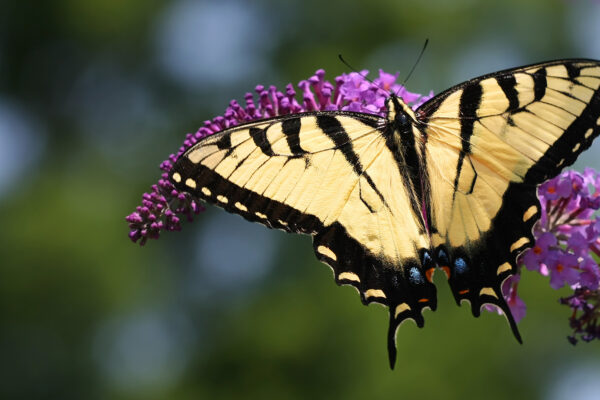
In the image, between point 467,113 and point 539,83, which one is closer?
point 539,83

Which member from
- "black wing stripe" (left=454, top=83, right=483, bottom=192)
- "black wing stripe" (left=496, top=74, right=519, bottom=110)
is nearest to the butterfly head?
"black wing stripe" (left=454, top=83, right=483, bottom=192)

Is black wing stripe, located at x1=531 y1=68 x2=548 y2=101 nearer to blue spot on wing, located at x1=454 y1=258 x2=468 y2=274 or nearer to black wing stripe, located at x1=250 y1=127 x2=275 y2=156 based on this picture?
blue spot on wing, located at x1=454 y1=258 x2=468 y2=274

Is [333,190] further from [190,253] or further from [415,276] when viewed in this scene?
[190,253]

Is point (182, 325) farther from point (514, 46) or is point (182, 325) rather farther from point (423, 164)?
point (423, 164)

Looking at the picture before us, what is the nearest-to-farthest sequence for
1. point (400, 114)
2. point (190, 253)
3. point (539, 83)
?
point (539, 83) < point (400, 114) < point (190, 253)

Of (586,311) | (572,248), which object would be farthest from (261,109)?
(586,311)

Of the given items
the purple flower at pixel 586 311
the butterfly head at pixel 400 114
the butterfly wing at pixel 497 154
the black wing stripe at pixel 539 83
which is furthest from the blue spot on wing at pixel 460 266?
the black wing stripe at pixel 539 83

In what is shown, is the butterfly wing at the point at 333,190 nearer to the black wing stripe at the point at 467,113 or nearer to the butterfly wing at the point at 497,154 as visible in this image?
the butterfly wing at the point at 497,154
